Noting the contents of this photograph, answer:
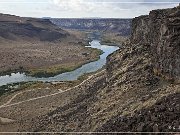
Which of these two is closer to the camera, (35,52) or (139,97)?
(139,97)

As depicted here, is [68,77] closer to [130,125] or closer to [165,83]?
[165,83]

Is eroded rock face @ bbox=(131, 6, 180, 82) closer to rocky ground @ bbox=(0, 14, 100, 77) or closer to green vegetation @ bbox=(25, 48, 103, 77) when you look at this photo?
green vegetation @ bbox=(25, 48, 103, 77)

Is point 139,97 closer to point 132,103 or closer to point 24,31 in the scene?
point 132,103

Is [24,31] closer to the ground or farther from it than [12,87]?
farther from it

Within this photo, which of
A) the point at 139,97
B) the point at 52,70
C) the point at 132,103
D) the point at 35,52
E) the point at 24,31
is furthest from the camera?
the point at 24,31

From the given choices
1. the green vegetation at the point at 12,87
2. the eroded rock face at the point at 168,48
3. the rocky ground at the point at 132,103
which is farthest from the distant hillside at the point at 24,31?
the eroded rock face at the point at 168,48

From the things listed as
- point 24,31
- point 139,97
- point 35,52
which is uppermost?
point 139,97

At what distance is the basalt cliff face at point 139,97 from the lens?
2834cm

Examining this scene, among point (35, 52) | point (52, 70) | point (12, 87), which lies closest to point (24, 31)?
point (35, 52)

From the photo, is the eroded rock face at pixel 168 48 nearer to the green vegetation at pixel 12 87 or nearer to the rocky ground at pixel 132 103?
the rocky ground at pixel 132 103

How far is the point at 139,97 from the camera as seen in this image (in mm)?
34812

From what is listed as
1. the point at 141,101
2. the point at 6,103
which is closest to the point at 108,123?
the point at 141,101

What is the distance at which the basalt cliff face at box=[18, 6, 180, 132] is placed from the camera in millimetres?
28344

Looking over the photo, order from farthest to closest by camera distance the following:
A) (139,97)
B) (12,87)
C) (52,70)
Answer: (52,70), (12,87), (139,97)
